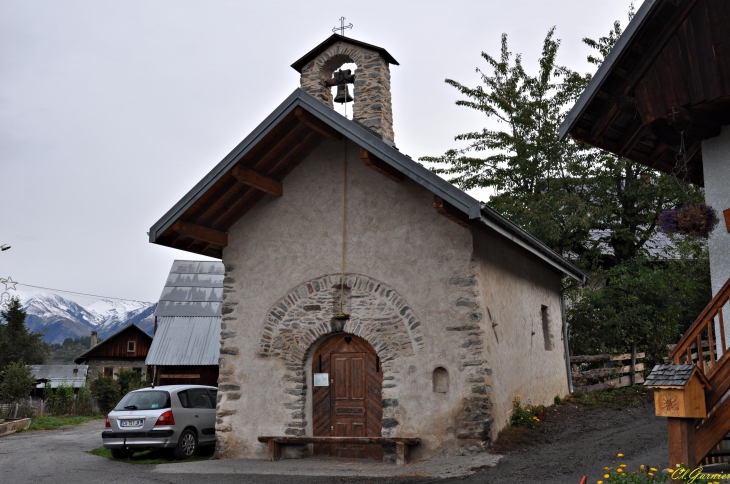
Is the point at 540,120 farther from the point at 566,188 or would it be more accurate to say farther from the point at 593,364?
the point at 593,364

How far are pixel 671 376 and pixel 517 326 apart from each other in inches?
263

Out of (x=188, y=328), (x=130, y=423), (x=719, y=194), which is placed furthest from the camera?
(x=188, y=328)

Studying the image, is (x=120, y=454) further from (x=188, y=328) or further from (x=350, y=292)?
(x=188, y=328)

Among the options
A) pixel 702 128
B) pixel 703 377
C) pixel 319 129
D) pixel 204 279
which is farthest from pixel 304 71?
pixel 204 279

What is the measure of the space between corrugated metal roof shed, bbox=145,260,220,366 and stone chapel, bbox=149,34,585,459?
12.0 meters

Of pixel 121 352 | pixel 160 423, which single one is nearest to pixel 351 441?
pixel 160 423

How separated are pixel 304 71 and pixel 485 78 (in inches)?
434

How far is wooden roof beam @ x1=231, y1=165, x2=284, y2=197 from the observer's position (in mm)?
11345

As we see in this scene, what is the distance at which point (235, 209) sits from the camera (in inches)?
486

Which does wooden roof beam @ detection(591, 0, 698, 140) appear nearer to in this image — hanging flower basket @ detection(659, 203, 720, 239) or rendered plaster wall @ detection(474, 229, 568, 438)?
hanging flower basket @ detection(659, 203, 720, 239)

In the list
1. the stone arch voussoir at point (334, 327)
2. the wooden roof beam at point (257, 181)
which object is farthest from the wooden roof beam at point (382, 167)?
the wooden roof beam at point (257, 181)

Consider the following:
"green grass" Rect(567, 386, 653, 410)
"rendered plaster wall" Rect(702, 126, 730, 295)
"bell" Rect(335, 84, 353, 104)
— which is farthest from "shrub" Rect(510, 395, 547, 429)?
"bell" Rect(335, 84, 353, 104)

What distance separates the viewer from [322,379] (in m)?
11.6

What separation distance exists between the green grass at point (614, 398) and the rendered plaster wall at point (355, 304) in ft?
10.8
